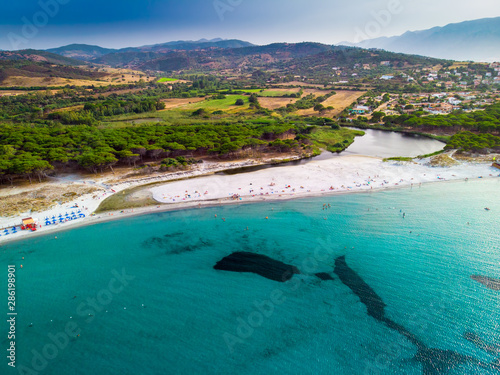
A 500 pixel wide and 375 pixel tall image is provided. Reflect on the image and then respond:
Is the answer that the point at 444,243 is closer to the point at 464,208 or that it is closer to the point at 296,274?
the point at 464,208

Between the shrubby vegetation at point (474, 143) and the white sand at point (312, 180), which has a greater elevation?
the shrubby vegetation at point (474, 143)

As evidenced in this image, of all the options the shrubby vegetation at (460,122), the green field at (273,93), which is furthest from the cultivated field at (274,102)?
the shrubby vegetation at (460,122)

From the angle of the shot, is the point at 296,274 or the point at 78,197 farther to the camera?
the point at 78,197

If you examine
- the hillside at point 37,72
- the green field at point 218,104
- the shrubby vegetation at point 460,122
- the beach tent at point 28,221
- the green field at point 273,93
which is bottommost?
the beach tent at point 28,221

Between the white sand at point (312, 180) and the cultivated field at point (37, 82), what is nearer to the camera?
the white sand at point (312, 180)

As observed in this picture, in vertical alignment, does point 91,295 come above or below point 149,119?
below

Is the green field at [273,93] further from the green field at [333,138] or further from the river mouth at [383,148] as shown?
the river mouth at [383,148]

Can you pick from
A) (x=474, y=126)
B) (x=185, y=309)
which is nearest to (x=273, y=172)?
(x=185, y=309)

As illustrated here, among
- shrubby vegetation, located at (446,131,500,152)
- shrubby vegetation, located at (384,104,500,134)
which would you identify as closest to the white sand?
shrubby vegetation, located at (446,131,500,152)
